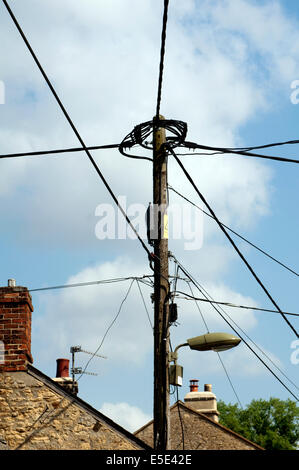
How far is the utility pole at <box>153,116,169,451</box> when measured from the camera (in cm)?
973

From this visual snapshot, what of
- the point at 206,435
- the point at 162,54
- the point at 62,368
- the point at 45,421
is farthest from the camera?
the point at 206,435

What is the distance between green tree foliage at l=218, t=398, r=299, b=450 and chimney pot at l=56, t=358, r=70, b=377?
39.3m

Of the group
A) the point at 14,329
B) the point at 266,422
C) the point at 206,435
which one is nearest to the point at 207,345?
the point at 14,329

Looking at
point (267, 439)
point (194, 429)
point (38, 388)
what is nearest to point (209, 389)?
point (194, 429)

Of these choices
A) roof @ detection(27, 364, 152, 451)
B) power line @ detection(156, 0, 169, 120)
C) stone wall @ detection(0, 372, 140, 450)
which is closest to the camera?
power line @ detection(156, 0, 169, 120)

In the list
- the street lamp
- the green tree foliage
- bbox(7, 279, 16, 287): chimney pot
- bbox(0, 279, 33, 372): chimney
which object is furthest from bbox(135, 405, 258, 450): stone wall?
the green tree foliage

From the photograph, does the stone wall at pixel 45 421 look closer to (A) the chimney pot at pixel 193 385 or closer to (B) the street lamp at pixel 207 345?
(B) the street lamp at pixel 207 345

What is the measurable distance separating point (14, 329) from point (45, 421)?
1.69 metres

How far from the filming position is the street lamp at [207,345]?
10.1 meters

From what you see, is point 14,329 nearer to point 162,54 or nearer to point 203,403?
point 162,54

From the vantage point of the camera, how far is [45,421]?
12102mm

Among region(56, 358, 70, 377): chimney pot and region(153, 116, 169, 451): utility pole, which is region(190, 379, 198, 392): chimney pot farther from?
region(153, 116, 169, 451): utility pole
